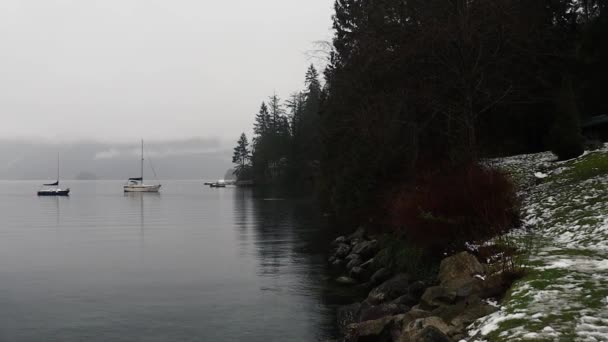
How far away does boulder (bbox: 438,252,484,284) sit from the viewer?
1173 centimetres

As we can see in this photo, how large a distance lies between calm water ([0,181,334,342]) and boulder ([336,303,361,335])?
1.02ft

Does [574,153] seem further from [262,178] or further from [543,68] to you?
[262,178]

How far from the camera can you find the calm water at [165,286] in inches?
582

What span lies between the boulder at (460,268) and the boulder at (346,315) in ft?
11.4

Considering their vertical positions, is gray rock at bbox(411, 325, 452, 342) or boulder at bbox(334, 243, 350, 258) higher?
gray rock at bbox(411, 325, 452, 342)

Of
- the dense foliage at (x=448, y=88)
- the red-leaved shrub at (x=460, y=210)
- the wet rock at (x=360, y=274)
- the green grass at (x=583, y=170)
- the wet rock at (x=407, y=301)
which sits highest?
the dense foliage at (x=448, y=88)

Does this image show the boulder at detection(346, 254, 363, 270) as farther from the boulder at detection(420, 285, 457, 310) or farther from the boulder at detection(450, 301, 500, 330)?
the boulder at detection(450, 301, 500, 330)

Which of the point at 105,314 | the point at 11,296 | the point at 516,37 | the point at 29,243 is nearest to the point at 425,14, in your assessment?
the point at 516,37

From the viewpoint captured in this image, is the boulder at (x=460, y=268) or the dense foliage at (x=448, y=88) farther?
the dense foliage at (x=448, y=88)

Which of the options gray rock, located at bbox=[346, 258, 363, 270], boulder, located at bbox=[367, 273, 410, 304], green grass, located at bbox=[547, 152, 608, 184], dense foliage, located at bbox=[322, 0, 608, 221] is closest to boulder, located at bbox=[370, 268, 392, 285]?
boulder, located at bbox=[367, 273, 410, 304]

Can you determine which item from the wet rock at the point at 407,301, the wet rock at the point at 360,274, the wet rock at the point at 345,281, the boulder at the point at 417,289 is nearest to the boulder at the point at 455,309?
the wet rock at the point at 407,301

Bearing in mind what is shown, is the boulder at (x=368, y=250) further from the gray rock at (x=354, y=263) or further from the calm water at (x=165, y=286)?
the calm water at (x=165, y=286)

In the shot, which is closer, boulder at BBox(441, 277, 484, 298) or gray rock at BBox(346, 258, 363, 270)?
boulder at BBox(441, 277, 484, 298)

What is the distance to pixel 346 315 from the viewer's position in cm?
1561
